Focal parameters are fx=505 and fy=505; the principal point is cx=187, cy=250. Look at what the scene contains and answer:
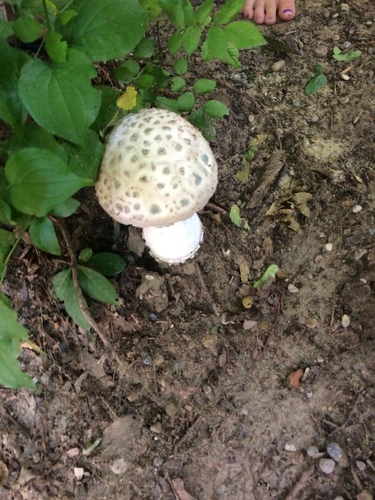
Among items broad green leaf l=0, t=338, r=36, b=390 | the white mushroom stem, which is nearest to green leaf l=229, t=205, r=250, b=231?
the white mushroom stem

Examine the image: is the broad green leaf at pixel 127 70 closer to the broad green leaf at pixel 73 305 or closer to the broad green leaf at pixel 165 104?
the broad green leaf at pixel 165 104

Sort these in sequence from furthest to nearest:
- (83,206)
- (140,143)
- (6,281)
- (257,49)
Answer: (257,49)
(83,206)
(6,281)
(140,143)

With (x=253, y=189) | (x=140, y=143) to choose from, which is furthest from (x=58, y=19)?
(x=253, y=189)

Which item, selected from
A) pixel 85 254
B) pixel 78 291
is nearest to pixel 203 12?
pixel 85 254

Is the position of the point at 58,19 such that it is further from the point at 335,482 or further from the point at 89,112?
the point at 335,482

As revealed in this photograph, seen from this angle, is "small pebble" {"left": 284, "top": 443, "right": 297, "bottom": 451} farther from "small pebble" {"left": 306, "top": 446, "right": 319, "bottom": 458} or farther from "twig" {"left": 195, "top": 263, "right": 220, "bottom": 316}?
"twig" {"left": 195, "top": 263, "right": 220, "bottom": 316}

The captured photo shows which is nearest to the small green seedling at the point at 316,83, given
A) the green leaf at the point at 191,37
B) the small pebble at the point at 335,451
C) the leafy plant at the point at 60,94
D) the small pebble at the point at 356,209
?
the small pebble at the point at 356,209
